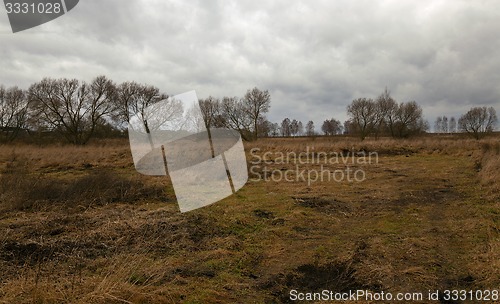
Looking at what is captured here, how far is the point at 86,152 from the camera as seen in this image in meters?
22.9

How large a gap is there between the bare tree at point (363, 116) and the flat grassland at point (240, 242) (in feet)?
117

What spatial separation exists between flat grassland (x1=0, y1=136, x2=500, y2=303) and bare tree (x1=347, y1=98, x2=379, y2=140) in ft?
117

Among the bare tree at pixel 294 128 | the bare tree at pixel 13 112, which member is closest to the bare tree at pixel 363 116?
the bare tree at pixel 294 128

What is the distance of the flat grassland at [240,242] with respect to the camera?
13.6 ft

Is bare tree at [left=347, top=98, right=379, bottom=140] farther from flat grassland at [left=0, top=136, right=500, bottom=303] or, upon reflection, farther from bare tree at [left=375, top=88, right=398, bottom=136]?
flat grassland at [left=0, top=136, right=500, bottom=303]

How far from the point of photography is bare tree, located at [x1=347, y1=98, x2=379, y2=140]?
45094mm

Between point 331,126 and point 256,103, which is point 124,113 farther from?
point 331,126

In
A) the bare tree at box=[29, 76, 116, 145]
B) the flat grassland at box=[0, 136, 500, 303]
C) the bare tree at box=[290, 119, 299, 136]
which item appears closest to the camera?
the flat grassland at box=[0, 136, 500, 303]

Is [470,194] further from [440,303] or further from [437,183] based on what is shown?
[440,303]

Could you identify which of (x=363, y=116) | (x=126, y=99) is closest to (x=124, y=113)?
(x=126, y=99)

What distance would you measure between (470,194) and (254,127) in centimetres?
3287

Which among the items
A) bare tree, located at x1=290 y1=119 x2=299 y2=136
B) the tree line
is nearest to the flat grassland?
the tree line

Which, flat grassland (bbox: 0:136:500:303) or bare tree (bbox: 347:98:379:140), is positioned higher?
bare tree (bbox: 347:98:379:140)

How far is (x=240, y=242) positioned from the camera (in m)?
6.01
